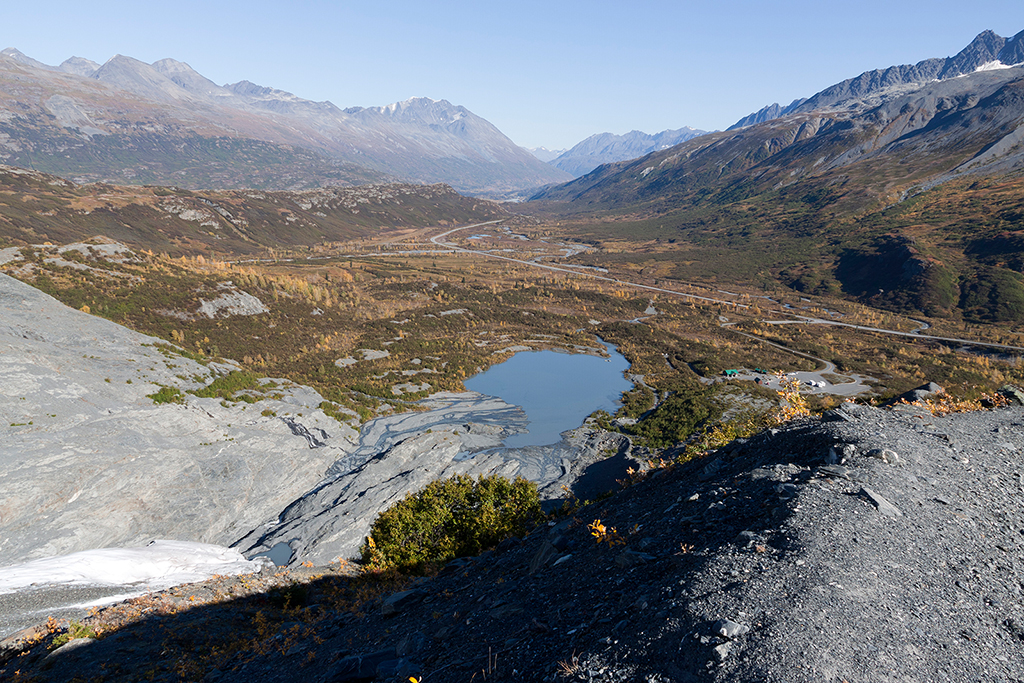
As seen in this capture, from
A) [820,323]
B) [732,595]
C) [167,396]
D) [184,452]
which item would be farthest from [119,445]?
[820,323]

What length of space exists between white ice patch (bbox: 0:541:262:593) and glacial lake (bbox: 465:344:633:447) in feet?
89.7

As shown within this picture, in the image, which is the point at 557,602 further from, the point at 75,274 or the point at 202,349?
the point at 75,274

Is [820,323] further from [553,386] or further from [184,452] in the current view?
[184,452]

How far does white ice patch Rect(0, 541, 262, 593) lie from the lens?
2317 cm

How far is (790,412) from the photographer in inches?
813

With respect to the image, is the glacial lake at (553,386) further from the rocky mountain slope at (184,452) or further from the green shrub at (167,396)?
the green shrub at (167,396)

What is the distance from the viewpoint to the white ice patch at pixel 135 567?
2317cm

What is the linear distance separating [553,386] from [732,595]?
6102 centimetres

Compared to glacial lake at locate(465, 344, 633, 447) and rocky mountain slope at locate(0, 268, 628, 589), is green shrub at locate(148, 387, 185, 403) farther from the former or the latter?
glacial lake at locate(465, 344, 633, 447)

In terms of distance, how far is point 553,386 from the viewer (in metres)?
70.1

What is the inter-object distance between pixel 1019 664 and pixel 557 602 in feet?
29.3

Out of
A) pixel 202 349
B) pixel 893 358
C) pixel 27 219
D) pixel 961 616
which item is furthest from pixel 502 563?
pixel 27 219

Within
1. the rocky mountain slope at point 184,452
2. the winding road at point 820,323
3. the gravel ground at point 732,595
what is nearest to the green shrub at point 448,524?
the gravel ground at point 732,595

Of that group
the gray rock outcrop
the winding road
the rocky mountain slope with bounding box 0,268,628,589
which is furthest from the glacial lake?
the gray rock outcrop
